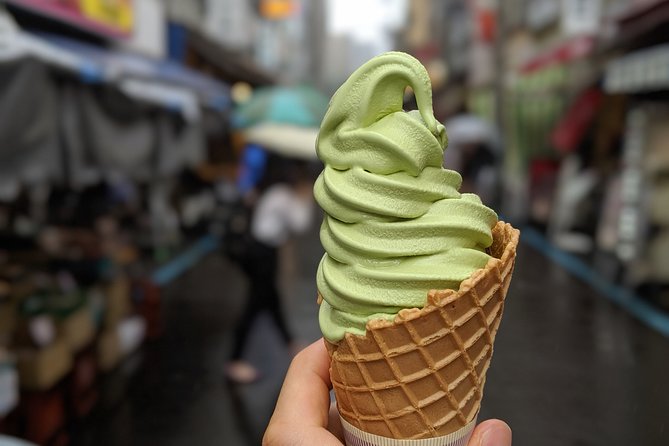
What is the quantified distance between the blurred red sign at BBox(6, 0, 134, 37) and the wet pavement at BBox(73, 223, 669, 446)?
3905 millimetres

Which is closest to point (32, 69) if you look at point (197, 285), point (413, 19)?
point (197, 285)

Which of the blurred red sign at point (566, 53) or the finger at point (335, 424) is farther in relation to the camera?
the blurred red sign at point (566, 53)

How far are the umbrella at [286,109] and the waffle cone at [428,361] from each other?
18.3 feet

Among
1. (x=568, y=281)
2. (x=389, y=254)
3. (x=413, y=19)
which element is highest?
(x=389, y=254)

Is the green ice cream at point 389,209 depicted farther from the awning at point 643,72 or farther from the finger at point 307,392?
the awning at point 643,72

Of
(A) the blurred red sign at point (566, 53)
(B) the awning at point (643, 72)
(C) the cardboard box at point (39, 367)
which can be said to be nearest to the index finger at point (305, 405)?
(C) the cardboard box at point (39, 367)

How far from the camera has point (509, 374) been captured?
2.55 m

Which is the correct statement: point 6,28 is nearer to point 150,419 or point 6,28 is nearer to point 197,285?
point 150,419

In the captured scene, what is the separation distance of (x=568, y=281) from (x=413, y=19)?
143 ft

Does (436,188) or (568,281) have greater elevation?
(436,188)

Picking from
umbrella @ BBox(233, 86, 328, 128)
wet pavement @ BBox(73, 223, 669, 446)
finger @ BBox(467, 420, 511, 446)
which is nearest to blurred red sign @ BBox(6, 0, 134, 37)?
umbrella @ BBox(233, 86, 328, 128)

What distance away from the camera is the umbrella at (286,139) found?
6789 mm

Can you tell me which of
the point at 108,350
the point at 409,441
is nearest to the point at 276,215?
the point at 108,350

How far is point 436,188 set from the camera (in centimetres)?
178
